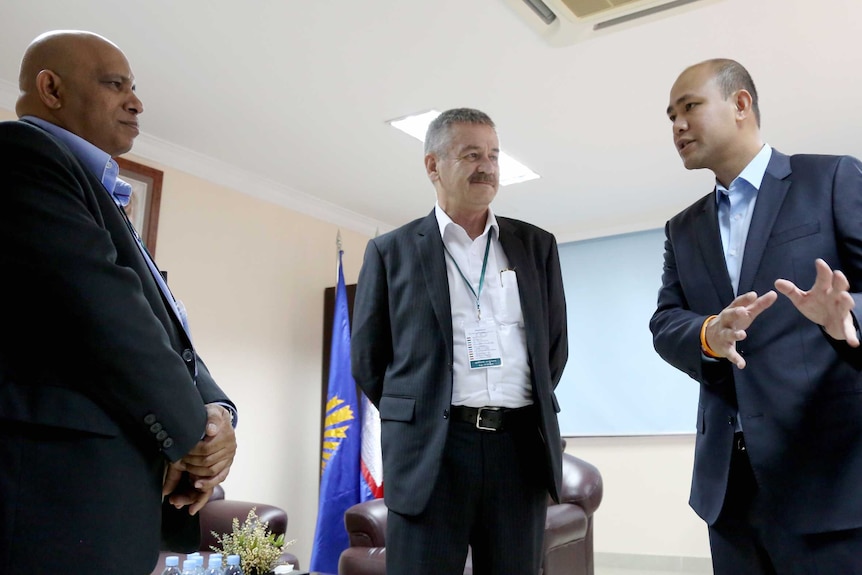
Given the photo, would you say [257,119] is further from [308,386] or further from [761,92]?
[761,92]

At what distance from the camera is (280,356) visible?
5352mm

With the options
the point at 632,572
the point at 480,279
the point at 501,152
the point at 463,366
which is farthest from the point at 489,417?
the point at 632,572

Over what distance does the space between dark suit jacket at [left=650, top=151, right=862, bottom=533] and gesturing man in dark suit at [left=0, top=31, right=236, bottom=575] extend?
0.97 meters

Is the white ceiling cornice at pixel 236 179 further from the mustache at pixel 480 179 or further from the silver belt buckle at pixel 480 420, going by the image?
the silver belt buckle at pixel 480 420

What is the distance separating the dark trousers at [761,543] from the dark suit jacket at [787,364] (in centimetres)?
3

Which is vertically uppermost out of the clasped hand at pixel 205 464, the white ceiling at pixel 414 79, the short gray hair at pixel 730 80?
the white ceiling at pixel 414 79

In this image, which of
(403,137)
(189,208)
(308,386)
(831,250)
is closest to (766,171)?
(831,250)

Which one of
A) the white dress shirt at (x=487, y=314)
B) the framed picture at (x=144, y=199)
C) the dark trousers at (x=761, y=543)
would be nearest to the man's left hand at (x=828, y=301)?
the dark trousers at (x=761, y=543)

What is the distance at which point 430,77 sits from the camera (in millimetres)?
3736

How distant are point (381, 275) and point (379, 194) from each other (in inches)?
154

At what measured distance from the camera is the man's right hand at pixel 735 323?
48.2 inches

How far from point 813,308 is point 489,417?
0.72m

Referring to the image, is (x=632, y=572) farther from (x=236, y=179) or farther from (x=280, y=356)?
(x=236, y=179)

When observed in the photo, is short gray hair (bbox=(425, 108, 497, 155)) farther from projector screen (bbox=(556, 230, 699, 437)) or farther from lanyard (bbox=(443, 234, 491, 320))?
projector screen (bbox=(556, 230, 699, 437))
